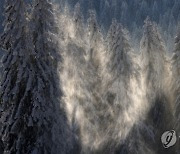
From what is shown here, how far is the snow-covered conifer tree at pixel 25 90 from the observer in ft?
99.9

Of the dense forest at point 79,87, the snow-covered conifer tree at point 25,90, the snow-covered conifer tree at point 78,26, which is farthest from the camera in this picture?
the snow-covered conifer tree at point 78,26

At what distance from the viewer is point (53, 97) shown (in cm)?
3145

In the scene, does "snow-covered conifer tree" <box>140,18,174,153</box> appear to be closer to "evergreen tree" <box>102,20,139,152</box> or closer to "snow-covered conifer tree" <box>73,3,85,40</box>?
"evergreen tree" <box>102,20,139,152</box>

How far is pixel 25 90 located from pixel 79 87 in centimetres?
1084

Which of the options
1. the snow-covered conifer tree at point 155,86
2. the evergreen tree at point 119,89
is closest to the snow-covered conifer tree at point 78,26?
the evergreen tree at point 119,89

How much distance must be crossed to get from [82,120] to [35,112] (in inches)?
401

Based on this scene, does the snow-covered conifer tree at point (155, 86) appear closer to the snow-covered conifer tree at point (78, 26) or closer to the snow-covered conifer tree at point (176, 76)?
the snow-covered conifer tree at point (176, 76)

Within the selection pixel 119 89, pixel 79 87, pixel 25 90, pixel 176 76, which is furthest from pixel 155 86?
pixel 25 90

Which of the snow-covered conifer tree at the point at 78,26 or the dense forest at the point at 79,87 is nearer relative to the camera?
the dense forest at the point at 79,87

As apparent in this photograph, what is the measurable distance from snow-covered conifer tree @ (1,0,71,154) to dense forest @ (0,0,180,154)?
7 cm

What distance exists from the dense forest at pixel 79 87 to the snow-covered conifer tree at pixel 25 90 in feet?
0.22

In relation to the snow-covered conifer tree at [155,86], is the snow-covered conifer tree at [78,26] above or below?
above

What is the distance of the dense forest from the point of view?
30.7 meters

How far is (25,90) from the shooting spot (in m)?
30.7
